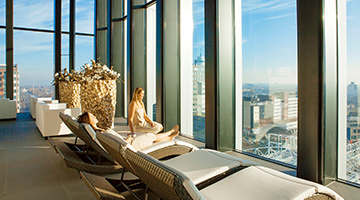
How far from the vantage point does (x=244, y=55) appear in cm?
429

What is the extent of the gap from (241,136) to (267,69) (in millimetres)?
1250

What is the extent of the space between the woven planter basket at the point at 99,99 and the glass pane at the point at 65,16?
5894mm

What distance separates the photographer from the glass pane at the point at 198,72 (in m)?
5.25

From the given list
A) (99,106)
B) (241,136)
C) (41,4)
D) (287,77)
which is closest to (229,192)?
(287,77)

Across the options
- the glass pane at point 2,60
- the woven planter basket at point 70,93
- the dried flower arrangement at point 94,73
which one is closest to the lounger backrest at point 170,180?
the dried flower arrangement at point 94,73

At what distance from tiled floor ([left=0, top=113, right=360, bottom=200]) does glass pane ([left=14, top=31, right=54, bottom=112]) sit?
5802 millimetres

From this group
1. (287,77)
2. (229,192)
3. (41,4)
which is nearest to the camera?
(229,192)

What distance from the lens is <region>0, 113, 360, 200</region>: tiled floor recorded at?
2742 mm

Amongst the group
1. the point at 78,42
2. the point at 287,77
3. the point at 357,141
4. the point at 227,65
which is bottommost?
the point at 357,141

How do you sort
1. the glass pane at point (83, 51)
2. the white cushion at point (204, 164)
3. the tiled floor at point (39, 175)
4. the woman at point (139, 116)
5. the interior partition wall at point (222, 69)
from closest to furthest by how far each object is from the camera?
the white cushion at point (204, 164) < the tiled floor at point (39, 175) < the interior partition wall at point (222, 69) < the woman at point (139, 116) < the glass pane at point (83, 51)

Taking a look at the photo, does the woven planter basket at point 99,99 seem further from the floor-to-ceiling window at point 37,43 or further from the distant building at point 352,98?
the floor-to-ceiling window at point 37,43

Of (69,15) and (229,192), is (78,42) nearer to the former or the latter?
(69,15)

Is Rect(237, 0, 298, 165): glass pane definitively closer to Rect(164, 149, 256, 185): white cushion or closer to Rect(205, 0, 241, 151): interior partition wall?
Rect(205, 0, 241, 151): interior partition wall

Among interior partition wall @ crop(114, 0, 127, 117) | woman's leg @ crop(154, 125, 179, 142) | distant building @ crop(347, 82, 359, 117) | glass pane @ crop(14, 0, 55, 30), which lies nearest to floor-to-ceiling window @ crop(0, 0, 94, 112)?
glass pane @ crop(14, 0, 55, 30)
